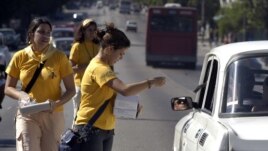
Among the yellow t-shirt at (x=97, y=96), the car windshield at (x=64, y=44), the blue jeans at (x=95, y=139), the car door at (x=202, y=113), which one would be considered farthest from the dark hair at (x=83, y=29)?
the car windshield at (x=64, y=44)

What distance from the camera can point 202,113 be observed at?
7414mm

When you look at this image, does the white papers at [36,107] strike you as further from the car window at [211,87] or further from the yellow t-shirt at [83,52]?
the yellow t-shirt at [83,52]

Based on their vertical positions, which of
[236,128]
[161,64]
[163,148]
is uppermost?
[236,128]

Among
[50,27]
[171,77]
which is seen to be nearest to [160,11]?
[171,77]

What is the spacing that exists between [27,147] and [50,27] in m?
1.16

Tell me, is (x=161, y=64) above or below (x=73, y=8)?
above

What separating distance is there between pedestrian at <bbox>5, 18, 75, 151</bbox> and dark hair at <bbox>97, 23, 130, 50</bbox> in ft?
3.20

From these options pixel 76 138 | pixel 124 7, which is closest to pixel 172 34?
pixel 76 138

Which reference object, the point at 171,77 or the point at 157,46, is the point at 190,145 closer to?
the point at 171,77

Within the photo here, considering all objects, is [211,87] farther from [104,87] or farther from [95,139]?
[95,139]

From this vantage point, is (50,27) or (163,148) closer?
(50,27)

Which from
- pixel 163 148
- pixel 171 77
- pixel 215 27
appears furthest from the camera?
pixel 215 27

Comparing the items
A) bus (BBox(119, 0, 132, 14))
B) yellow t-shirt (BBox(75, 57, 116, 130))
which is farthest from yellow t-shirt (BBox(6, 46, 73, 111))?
bus (BBox(119, 0, 132, 14))

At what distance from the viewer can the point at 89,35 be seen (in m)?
11.8
